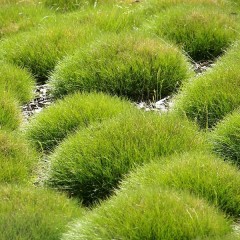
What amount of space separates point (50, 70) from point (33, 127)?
2.11 m

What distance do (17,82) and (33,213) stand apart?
3.75m

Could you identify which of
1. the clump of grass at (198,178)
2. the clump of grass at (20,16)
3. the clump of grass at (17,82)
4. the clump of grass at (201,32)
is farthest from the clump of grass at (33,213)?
the clump of grass at (20,16)

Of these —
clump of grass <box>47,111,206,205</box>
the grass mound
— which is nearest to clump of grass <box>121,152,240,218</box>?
clump of grass <box>47,111,206,205</box>

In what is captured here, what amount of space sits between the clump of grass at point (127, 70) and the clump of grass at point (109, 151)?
1.53m

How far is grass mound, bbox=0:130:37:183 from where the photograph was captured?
670 cm

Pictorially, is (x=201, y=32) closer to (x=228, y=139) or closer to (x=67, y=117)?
(x=67, y=117)

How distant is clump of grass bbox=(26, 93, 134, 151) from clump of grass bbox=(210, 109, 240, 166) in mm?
1208

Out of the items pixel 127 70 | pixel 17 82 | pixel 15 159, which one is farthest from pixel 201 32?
pixel 15 159

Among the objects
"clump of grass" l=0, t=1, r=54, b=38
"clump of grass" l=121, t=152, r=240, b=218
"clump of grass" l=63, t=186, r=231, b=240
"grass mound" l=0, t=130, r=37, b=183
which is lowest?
"clump of grass" l=0, t=1, r=54, b=38

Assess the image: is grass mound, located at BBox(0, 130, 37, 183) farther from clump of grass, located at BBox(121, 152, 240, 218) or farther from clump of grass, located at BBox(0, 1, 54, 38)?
clump of grass, located at BBox(0, 1, 54, 38)

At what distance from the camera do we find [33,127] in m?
7.75

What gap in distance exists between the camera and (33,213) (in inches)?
219

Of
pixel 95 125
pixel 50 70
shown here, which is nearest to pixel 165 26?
pixel 50 70

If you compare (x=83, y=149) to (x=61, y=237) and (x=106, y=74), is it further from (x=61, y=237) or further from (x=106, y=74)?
(x=106, y=74)
